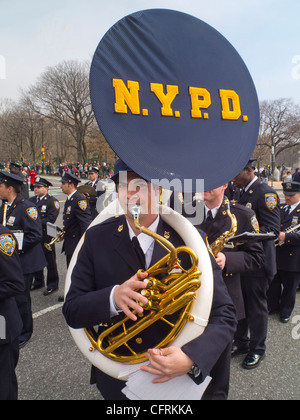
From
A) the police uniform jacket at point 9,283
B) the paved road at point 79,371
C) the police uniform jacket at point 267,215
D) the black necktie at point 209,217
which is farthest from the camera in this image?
the police uniform jacket at point 267,215

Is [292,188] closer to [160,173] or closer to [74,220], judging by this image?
[74,220]

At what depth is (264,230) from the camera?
11.0 ft

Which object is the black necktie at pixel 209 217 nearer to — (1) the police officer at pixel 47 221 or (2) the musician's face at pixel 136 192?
(2) the musician's face at pixel 136 192

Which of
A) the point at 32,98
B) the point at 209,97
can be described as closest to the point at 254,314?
the point at 209,97

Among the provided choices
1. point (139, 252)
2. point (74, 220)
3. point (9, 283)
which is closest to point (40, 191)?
point (74, 220)

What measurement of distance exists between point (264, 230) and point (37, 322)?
330 centimetres

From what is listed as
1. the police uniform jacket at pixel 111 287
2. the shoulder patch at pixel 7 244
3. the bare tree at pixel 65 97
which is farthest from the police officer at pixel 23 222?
the bare tree at pixel 65 97

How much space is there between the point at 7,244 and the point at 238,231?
1958 mm

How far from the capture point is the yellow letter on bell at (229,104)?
4.52 feet

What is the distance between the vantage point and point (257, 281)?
3350 millimetres

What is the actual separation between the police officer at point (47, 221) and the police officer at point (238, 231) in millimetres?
3597

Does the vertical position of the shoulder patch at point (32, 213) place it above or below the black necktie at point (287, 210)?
above
